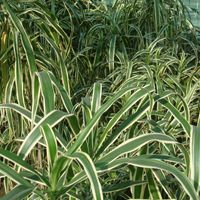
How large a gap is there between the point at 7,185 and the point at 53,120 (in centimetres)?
38

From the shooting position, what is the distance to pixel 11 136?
1.39 metres

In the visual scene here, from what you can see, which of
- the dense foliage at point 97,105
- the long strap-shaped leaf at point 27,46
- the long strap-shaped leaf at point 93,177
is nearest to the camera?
the long strap-shaped leaf at point 93,177

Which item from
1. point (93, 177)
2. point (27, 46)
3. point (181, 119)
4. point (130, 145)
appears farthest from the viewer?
point (27, 46)

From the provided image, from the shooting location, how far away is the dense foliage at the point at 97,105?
3.04ft

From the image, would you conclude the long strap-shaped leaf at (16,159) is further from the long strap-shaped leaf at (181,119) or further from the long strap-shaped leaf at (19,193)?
the long strap-shaped leaf at (181,119)

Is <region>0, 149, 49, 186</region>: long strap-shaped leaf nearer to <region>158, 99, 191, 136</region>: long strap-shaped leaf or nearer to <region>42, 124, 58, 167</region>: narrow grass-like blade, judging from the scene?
<region>42, 124, 58, 167</region>: narrow grass-like blade

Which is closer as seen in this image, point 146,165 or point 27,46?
point 146,165

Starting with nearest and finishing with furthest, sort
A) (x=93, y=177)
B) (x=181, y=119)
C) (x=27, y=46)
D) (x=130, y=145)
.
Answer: (x=93, y=177), (x=130, y=145), (x=181, y=119), (x=27, y=46)

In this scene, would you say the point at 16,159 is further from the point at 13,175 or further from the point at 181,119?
the point at 181,119

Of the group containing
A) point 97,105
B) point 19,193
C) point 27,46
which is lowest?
point 19,193

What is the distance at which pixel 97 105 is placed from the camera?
1.12m

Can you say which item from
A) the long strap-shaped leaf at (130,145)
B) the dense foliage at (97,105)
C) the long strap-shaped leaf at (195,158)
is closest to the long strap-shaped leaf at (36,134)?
the dense foliage at (97,105)

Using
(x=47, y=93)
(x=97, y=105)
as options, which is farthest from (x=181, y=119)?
(x=47, y=93)

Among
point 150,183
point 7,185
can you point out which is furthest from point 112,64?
point 150,183
